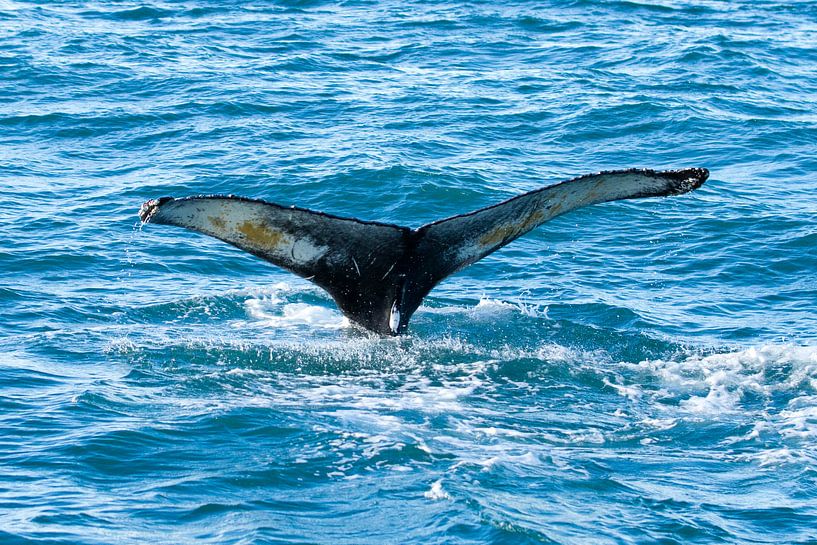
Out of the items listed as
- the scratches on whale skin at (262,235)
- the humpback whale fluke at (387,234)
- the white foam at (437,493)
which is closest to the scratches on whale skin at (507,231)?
the humpback whale fluke at (387,234)

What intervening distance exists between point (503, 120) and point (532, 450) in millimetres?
11139

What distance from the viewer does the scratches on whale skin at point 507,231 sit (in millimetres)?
8344

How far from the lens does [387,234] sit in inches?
323

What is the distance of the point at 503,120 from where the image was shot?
18.2 metres

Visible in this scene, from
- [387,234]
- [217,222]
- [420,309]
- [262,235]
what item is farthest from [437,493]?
[420,309]

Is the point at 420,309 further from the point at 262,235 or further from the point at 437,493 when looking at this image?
the point at 437,493

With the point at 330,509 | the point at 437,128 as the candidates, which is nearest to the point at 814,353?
the point at 330,509

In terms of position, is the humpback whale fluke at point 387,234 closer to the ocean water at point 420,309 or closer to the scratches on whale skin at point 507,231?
the scratches on whale skin at point 507,231

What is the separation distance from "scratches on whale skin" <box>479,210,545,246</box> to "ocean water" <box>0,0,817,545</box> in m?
1.10

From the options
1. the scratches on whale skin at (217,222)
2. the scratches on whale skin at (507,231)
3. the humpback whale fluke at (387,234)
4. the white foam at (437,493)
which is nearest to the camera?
the white foam at (437,493)

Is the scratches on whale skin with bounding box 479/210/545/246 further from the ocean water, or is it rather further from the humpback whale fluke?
the ocean water

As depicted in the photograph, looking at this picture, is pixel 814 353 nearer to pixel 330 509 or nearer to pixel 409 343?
pixel 409 343

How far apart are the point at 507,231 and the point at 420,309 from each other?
248 centimetres

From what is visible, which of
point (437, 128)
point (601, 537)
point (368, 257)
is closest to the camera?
point (601, 537)
